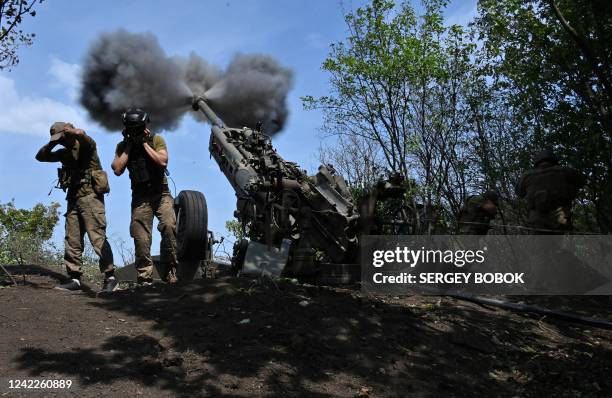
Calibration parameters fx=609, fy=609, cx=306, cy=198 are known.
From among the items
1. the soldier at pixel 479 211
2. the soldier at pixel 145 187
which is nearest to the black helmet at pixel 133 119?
the soldier at pixel 145 187

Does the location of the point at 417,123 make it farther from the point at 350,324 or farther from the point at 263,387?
the point at 263,387

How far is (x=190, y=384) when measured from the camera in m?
3.87

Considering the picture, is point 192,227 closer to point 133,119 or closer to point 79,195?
point 79,195

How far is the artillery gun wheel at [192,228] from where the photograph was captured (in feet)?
24.6

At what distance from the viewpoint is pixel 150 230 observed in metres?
6.72

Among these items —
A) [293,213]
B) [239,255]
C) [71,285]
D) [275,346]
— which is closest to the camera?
[275,346]

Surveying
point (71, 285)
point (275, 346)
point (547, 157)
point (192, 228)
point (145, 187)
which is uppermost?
point (547, 157)

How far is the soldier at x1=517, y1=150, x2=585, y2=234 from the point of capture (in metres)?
8.30

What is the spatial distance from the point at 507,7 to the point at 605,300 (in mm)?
7762

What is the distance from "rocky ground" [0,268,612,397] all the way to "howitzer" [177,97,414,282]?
874 mm

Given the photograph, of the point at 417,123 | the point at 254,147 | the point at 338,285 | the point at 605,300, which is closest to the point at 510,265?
the point at 605,300

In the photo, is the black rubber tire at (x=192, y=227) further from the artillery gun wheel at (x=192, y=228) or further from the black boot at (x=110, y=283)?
the black boot at (x=110, y=283)

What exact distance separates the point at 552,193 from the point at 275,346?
5332 mm

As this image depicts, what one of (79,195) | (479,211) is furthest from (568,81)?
(79,195)
